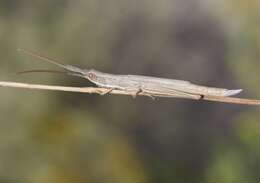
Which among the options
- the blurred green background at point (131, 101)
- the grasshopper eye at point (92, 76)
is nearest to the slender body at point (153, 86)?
the grasshopper eye at point (92, 76)

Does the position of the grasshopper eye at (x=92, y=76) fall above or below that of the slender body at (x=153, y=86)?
above

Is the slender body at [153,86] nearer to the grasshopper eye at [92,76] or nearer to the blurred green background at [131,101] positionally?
the grasshopper eye at [92,76]

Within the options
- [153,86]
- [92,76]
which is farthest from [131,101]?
[153,86]

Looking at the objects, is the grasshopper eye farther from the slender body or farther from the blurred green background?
the blurred green background

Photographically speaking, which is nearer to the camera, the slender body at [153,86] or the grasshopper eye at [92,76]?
the slender body at [153,86]

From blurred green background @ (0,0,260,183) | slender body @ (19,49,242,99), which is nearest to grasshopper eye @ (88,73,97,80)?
slender body @ (19,49,242,99)

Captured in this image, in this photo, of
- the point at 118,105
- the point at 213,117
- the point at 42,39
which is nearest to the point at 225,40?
the point at 213,117

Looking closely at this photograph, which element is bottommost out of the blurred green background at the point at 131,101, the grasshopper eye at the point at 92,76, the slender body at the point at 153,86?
the slender body at the point at 153,86

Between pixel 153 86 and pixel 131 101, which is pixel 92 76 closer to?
pixel 153 86
